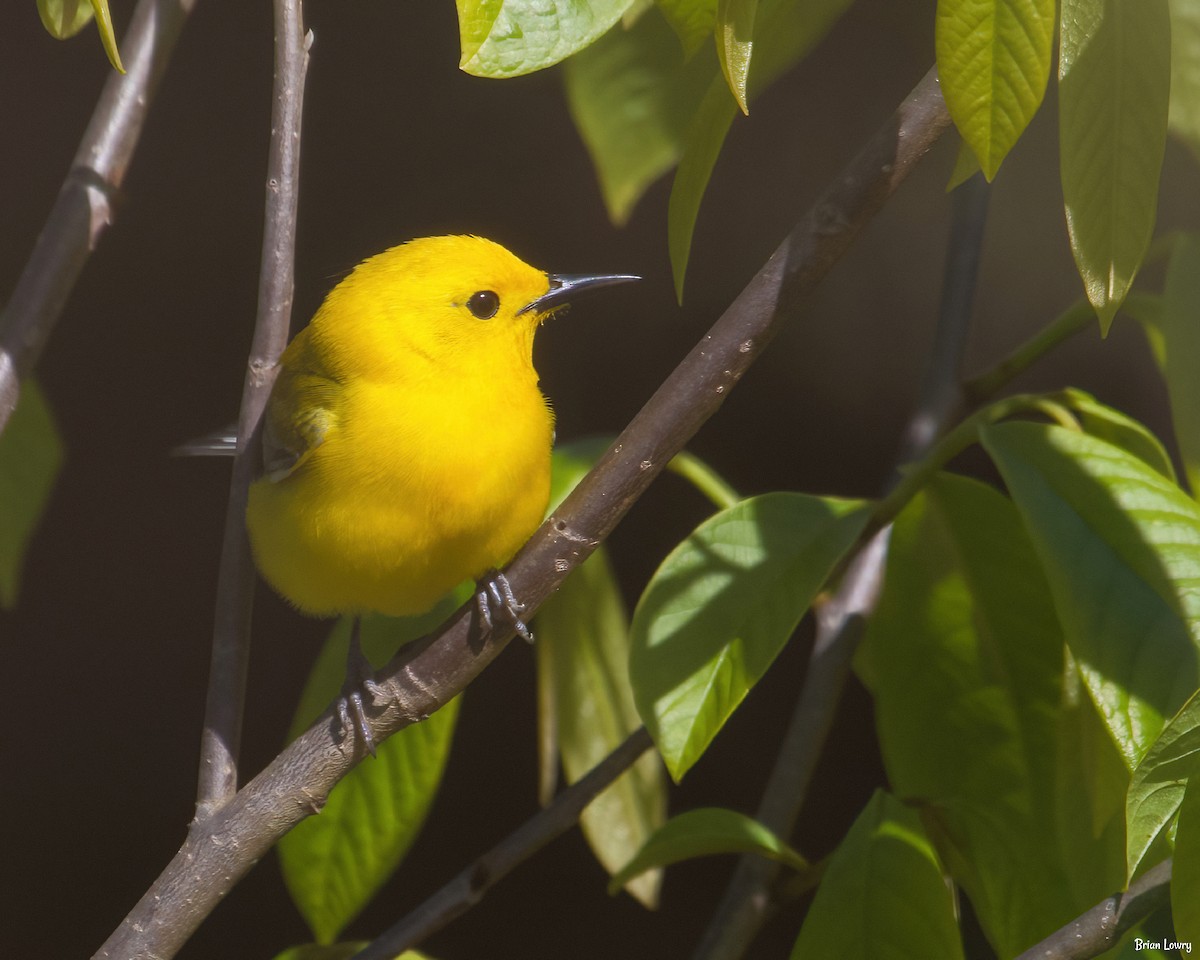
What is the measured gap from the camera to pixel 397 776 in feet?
3.39

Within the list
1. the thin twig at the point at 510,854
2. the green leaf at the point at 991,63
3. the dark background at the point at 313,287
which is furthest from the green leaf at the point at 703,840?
the dark background at the point at 313,287

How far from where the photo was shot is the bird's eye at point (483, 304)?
1.42 m

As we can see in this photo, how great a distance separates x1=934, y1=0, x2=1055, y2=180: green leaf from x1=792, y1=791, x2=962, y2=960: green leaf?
1.57 ft

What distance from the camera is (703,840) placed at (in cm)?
94

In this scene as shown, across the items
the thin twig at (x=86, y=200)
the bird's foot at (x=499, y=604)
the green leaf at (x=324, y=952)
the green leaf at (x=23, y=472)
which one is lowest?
the green leaf at (x=324, y=952)

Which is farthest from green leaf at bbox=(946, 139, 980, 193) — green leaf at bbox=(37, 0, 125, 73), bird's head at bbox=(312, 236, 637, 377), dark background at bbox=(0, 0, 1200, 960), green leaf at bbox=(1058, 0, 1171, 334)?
dark background at bbox=(0, 0, 1200, 960)

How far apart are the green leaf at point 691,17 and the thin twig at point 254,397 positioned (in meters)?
0.36

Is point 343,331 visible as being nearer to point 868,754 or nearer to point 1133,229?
point 1133,229

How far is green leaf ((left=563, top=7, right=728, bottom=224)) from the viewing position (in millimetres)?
1062

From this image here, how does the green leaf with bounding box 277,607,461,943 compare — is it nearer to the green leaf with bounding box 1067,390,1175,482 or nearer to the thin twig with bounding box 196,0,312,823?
the thin twig with bounding box 196,0,312,823

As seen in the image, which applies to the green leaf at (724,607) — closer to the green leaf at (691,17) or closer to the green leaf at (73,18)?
the green leaf at (691,17)

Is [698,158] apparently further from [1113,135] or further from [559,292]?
[559,292]

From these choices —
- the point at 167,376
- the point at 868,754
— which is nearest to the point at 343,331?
the point at 167,376

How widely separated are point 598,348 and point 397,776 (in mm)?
1217
